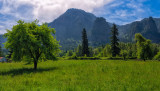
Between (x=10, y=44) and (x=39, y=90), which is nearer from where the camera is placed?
(x=39, y=90)

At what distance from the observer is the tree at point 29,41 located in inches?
710

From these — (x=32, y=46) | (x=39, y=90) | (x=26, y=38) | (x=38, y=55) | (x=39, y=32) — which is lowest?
(x=39, y=90)

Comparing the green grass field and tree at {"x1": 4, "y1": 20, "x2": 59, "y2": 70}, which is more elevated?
tree at {"x1": 4, "y1": 20, "x2": 59, "y2": 70}

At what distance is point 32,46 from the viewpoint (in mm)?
18000

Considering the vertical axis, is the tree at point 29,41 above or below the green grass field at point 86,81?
above

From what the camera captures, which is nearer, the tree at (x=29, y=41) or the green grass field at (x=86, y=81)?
the green grass field at (x=86, y=81)

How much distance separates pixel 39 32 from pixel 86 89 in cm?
1487

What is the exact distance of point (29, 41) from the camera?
58.4 feet

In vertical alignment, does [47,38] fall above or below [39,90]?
above

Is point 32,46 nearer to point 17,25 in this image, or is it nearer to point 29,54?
point 29,54

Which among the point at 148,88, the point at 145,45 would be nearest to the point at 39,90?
the point at 148,88

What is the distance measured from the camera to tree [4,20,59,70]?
59.2ft

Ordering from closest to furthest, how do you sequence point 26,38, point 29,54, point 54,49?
1. point 26,38
2. point 29,54
3. point 54,49

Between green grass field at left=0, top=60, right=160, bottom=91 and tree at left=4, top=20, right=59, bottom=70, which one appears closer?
green grass field at left=0, top=60, right=160, bottom=91
